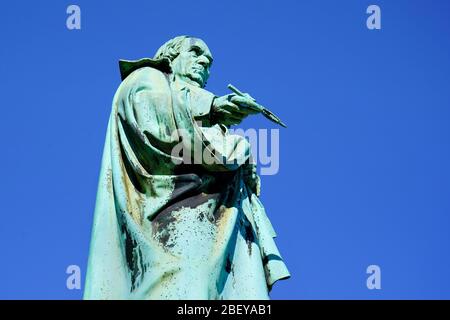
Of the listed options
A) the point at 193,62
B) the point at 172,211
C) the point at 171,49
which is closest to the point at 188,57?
the point at 193,62

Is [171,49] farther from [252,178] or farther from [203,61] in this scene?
[252,178]

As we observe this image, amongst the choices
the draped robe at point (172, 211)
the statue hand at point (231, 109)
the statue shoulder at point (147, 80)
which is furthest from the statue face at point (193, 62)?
the statue hand at point (231, 109)

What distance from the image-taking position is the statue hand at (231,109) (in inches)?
583

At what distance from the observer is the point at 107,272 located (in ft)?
45.7

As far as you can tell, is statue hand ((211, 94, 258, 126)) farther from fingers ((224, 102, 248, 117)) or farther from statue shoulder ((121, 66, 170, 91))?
statue shoulder ((121, 66, 170, 91))

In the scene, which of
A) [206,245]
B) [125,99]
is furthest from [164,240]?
[125,99]

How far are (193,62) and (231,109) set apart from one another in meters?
0.94

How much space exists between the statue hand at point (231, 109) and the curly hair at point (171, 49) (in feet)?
3.17

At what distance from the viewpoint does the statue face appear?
15461 millimetres

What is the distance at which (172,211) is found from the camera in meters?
14.2

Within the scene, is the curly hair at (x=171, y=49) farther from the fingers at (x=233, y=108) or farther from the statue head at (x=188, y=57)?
the fingers at (x=233, y=108)
